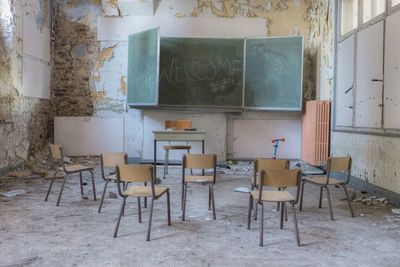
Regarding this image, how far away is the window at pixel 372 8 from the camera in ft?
17.0

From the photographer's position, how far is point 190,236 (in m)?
3.34

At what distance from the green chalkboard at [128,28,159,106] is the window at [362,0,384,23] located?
3.62m

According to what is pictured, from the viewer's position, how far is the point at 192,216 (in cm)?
402

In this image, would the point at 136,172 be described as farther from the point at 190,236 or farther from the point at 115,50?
the point at 115,50

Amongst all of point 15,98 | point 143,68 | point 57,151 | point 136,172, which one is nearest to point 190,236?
point 136,172

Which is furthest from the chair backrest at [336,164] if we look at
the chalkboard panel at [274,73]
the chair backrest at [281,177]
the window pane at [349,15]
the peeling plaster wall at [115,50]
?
the peeling plaster wall at [115,50]

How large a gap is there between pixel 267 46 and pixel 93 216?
520cm

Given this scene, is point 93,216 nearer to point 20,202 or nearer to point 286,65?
point 20,202

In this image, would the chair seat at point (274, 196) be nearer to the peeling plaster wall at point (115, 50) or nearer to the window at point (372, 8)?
the window at point (372, 8)

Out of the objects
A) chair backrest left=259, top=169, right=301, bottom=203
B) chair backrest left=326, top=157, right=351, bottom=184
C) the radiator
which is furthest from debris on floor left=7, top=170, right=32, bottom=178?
the radiator

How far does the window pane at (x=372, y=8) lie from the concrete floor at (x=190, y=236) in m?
2.58

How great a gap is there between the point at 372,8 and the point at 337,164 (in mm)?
2687

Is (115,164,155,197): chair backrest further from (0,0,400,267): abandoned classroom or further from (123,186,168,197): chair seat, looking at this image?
(123,186,168,197): chair seat

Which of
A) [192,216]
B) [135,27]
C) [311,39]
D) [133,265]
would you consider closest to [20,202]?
[192,216]
